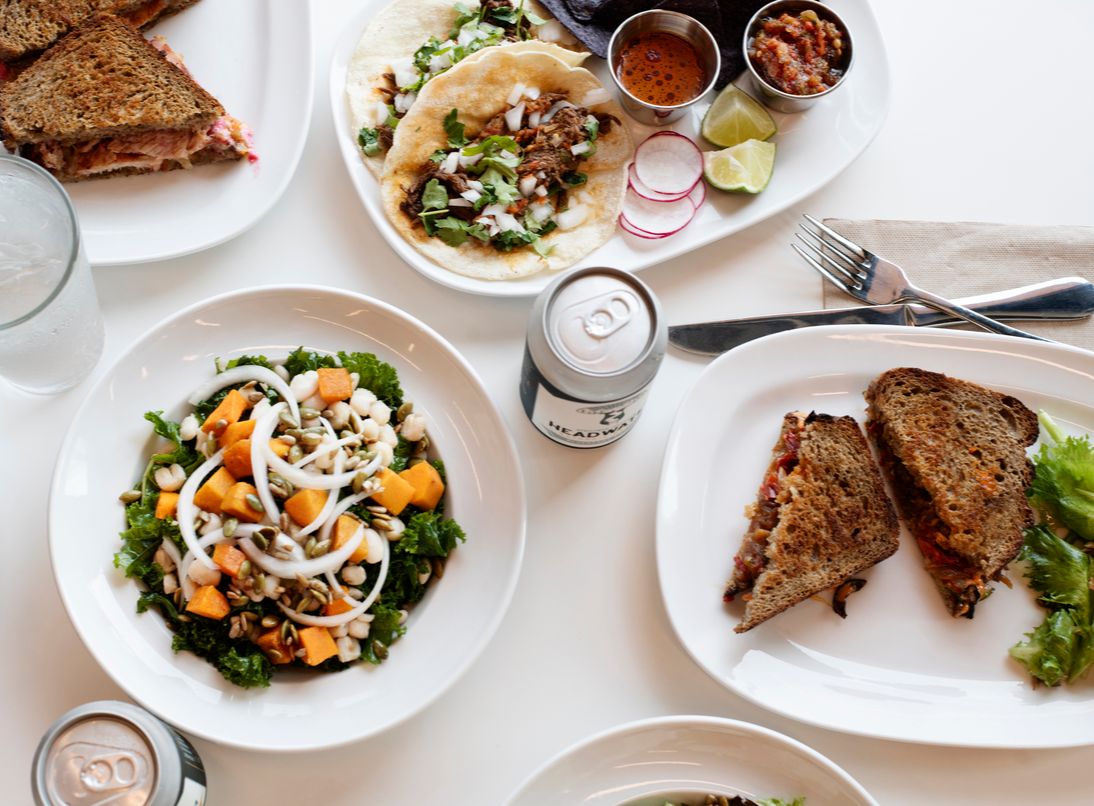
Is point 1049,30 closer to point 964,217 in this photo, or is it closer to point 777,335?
point 964,217

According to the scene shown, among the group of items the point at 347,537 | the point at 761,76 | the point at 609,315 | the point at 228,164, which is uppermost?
the point at 761,76

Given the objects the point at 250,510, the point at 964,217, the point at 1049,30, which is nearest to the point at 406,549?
the point at 250,510

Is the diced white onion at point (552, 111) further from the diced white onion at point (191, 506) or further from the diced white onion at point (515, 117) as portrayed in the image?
the diced white onion at point (191, 506)

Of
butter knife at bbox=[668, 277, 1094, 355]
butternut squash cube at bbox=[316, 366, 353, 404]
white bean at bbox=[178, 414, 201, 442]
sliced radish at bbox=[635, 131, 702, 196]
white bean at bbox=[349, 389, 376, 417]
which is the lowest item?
white bean at bbox=[178, 414, 201, 442]

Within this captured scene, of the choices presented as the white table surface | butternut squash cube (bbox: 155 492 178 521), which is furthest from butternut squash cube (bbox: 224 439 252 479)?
the white table surface

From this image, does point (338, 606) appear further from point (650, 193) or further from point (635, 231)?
point (650, 193)

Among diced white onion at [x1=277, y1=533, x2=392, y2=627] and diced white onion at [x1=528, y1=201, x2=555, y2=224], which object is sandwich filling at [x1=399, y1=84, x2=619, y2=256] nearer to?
diced white onion at [x1=528, y1=201, x2=555, y2=224]

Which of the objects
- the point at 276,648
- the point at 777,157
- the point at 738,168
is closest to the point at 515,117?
the point at 738,168
